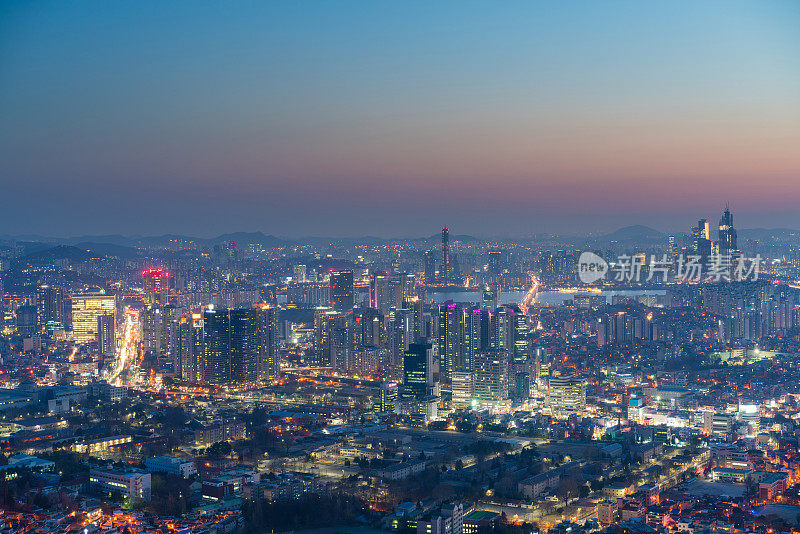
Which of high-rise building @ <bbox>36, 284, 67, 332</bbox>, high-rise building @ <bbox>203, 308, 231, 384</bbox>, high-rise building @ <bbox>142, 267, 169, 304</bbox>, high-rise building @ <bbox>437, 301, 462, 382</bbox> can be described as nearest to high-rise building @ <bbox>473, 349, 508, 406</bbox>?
high-rise building @ <bbox>437, 301, 462, 382</bbox>

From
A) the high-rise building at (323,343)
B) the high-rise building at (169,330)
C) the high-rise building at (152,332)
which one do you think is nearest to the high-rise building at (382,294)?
the high-rise building at (323,343)

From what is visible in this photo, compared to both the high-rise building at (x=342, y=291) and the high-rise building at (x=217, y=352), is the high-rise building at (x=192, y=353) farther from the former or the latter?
the high-rise building at (x=342, y=291)

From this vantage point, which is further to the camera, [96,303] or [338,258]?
[338,258]

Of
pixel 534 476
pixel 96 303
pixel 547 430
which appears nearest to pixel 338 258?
pixel 96 303

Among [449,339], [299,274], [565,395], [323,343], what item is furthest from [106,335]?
[299,274]

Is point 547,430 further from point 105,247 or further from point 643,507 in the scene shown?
point 105,247

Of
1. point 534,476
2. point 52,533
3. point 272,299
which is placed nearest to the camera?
point 52,533
